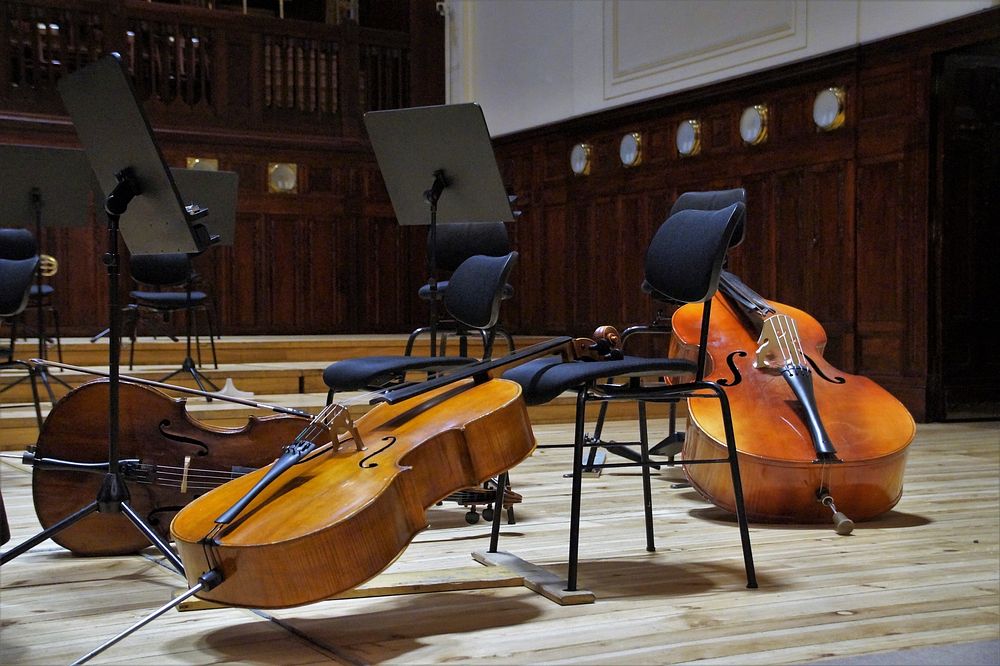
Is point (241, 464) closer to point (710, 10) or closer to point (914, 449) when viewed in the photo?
point (914, 449)

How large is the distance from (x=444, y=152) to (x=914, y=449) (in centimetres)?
286

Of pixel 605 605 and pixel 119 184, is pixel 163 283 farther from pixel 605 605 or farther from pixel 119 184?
pixel 605 605

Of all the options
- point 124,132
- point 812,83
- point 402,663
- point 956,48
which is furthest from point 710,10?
point 402,663

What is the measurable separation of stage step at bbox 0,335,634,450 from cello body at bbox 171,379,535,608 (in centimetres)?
285

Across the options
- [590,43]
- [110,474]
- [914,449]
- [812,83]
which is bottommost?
[914,449]

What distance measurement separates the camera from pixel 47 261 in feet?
25.7

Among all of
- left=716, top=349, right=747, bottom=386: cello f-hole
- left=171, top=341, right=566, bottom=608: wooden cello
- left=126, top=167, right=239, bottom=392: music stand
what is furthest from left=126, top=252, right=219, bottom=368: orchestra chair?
left=171, top=341, right=566, bottom=608: wooden cello

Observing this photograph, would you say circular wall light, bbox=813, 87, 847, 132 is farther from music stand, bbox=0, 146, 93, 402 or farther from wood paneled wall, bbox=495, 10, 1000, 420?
music stand, bbox=0, 146, 93, 402

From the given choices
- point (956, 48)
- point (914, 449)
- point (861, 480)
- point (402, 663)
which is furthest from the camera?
point (956, 48)

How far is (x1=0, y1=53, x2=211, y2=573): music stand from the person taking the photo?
91.5 inches

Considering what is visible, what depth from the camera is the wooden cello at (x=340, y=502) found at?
1789 millimetres

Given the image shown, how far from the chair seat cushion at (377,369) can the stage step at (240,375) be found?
171 cm

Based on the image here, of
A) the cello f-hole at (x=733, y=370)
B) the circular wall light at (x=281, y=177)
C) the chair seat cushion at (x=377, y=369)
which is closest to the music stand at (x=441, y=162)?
the chair seat cushion at (x=377, y=369)

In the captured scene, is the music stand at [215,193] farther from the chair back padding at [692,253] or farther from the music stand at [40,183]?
the chair back padding at [692,253]
